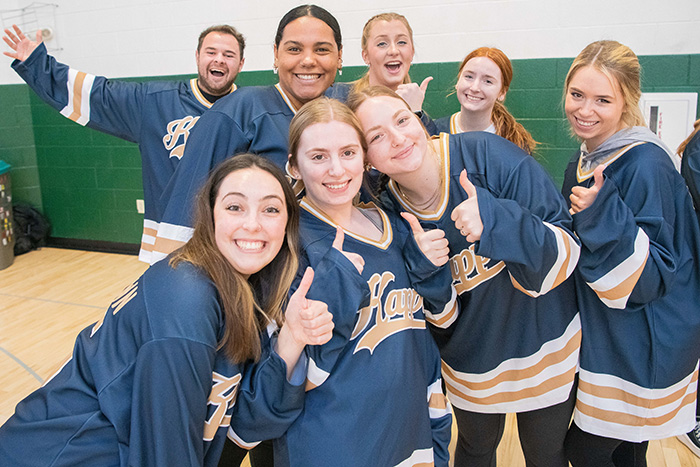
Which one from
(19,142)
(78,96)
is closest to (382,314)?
(78,96)

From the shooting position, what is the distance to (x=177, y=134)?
2.70 metres

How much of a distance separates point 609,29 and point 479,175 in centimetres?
277

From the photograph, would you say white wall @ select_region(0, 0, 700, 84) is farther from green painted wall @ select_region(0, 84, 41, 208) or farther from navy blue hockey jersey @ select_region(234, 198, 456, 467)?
navy blue hockey jersey @ select_region(234, 198, 456, 467)

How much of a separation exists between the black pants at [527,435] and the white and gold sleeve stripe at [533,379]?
0.08 meters

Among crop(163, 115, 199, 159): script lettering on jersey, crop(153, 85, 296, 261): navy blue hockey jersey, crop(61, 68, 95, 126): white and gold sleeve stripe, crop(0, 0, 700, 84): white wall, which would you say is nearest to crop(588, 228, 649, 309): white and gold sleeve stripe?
crop(153, 85, 296, 261): navy blue hockey jersey

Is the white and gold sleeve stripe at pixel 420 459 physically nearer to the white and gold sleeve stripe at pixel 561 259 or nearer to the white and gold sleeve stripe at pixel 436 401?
the white and gold sleeve stripe at pixel 436 401

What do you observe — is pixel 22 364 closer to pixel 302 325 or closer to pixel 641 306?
pixel 302 325

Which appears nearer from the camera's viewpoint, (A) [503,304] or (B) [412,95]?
(A) [503,304]

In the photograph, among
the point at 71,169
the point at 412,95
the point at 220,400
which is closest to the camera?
the point at 220,400

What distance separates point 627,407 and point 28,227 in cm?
596

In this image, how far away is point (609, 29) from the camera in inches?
147

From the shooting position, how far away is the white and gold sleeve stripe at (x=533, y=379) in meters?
1.71

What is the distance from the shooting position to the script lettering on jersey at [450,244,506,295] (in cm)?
165

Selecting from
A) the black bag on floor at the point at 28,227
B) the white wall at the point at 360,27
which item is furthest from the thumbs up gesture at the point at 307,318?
the black bag on floor at the point at 28,227
